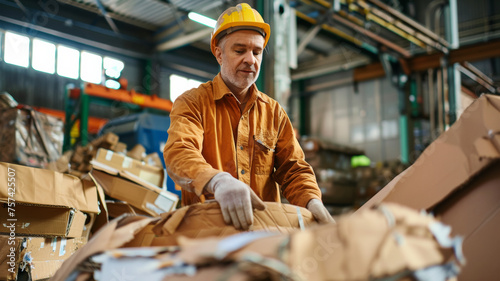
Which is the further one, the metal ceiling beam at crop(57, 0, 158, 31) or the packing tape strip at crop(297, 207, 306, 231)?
the metal ceiling beam at crop(57, 0, 158, 31)

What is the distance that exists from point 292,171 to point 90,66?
33.9 ft

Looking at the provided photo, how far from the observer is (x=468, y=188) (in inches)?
44.4

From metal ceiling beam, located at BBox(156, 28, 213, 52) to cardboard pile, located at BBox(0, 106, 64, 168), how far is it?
19.9 ft

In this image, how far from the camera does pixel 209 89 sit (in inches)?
78.9

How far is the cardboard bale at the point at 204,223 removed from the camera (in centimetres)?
105

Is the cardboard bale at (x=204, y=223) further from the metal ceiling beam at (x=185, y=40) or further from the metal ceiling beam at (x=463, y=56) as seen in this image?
the metal ceiling beam at (x=185, y=40)

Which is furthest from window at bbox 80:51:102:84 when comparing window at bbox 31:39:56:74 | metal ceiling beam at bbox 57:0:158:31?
metal ceiling beam at bbox 57:0:158:31

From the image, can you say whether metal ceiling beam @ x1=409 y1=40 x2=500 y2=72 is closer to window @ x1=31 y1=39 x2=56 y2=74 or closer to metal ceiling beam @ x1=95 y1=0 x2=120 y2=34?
metal ceiling beam @ x1=95 y1=0 x2=120 y2=34

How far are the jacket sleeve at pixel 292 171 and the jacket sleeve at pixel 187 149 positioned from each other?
0.45m

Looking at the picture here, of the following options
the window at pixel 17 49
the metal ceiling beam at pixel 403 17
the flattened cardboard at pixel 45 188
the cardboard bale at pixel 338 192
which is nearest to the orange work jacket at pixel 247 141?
the flattened cardboard at pixel 45 188

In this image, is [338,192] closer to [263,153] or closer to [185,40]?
[185,40]

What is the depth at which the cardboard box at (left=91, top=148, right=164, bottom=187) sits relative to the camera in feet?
11.0

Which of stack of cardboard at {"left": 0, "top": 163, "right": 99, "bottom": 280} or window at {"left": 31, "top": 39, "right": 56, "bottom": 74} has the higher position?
window at {"left": 31, "top": 39, "right": 56, "bottom": 74}

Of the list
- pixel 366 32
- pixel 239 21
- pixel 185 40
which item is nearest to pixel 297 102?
pixel 185 40
